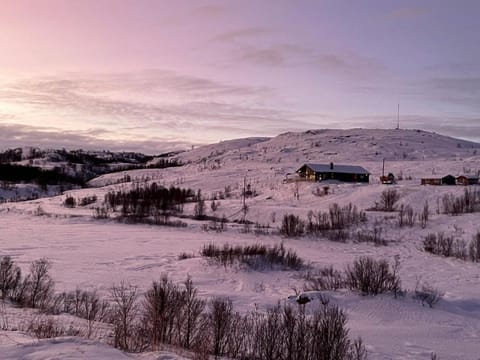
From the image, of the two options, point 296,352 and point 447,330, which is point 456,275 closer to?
point 447,330

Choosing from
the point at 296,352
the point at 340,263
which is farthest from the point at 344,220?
the point at 296,352

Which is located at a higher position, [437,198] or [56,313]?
[437,198]

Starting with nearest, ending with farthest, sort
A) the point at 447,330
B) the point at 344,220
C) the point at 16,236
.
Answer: the point at 447,330
the point at 16,236
the point at 344,220

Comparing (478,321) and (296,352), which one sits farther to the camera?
(478,321)

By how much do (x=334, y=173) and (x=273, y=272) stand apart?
59.2 m

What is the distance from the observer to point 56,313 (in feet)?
36.7

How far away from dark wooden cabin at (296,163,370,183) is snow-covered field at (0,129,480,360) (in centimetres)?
382

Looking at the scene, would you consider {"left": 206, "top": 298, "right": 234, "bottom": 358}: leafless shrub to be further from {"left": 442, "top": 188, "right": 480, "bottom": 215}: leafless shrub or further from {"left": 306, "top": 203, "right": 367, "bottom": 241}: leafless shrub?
{"left": 442, "top": 188, "right": 480, "bottom": 215}: leafless shrub

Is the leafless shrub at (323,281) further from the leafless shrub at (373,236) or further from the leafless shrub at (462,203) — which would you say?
the leafless shrub at (462,203)

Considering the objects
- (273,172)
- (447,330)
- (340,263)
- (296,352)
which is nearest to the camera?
(296,352)

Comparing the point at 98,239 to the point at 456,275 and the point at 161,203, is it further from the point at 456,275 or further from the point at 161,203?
the point at 161,203

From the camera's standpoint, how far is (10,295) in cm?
1344

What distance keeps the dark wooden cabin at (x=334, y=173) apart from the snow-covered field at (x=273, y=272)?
382cm

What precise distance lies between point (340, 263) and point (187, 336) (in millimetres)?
19564
